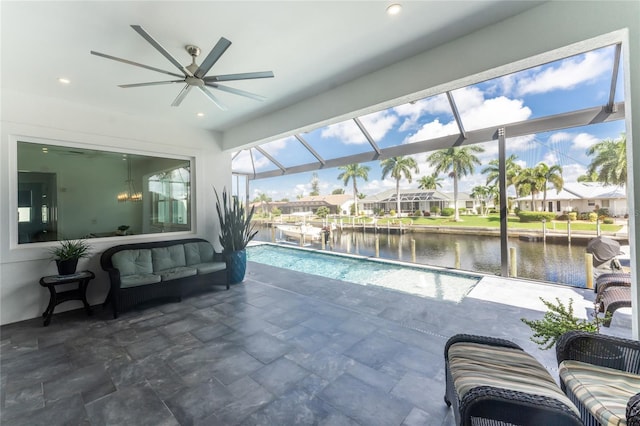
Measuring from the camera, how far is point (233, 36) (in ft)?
8.96

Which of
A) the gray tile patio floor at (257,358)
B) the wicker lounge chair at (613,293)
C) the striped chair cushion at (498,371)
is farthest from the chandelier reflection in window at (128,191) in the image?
the wicker lounge chair at (613,293)

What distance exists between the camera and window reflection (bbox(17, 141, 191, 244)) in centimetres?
389

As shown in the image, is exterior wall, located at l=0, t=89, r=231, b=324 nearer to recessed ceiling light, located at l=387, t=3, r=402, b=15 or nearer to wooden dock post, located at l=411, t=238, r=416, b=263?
recessed ceiling light, located at l=387, t=3, r=402, b=15

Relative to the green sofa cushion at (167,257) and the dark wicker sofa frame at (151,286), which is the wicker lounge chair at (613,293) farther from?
the green sofa cushion at (167,257)

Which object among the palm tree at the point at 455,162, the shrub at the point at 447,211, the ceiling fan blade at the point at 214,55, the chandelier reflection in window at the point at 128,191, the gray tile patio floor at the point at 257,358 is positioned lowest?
the gray tile patio floor at the point at 257,358

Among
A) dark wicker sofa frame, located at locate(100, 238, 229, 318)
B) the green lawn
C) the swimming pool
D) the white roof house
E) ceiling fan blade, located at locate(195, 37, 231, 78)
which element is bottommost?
the swimming pool

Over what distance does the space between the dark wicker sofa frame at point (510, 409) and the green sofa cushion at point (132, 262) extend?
447 cm

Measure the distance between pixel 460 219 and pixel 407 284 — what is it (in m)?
2.07

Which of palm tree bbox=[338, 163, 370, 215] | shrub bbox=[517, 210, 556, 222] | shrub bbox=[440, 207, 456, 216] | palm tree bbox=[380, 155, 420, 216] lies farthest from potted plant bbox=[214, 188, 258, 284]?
shrub bbox=[517, 210, 556, 222]

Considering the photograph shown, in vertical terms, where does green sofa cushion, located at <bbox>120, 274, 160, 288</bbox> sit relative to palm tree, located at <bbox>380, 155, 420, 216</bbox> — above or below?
below

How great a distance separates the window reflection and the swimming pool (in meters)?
2.98

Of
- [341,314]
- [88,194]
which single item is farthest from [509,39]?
[88,194]

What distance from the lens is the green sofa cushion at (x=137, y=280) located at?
146 inches

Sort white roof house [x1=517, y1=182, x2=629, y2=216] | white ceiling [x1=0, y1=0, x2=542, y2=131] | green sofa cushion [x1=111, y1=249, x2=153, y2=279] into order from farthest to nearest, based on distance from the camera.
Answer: green sofa cushion [x1=111, y1=249, x2=153, y2=279]
white roof house [x1=517, y1=182, x2=629, y2=216]
white ceiling [x1=0, y1=0, x2=542, y2=131]
